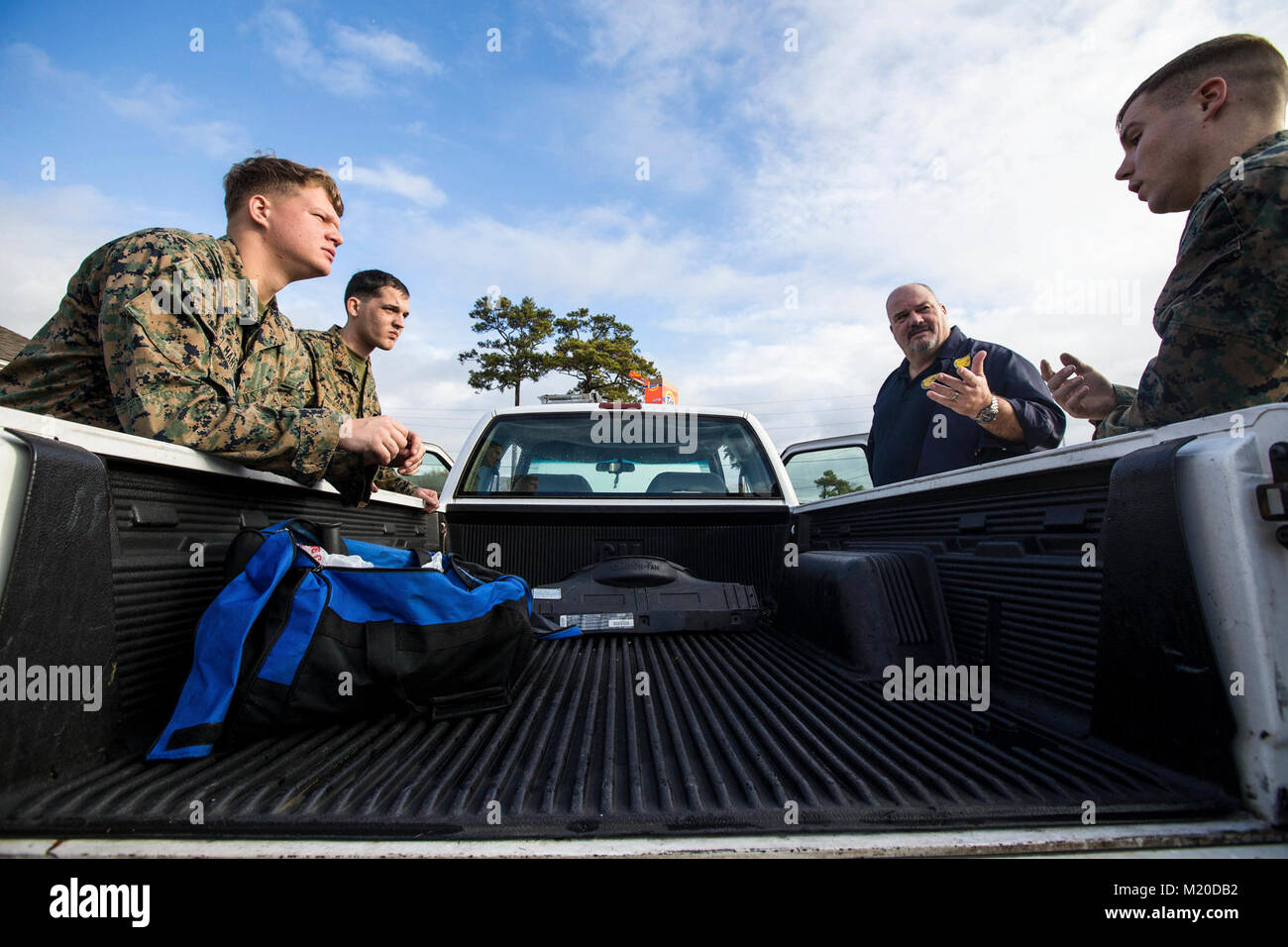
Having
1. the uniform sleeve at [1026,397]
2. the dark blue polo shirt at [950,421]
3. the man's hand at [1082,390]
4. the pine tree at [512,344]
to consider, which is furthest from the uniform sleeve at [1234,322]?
the pine tree at [512,344]

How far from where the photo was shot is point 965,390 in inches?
116

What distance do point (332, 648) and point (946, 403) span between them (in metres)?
2.82

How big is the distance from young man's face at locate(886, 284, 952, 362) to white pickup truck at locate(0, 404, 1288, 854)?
2213 millimetres

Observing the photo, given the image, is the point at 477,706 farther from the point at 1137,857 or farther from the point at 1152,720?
the point at 1152,720

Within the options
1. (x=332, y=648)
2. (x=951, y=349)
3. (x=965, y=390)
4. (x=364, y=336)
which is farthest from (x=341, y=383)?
(x=951, y=349)

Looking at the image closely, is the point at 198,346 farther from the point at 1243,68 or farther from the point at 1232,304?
the point at 1243,68

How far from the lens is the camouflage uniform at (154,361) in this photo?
1864 millimetres

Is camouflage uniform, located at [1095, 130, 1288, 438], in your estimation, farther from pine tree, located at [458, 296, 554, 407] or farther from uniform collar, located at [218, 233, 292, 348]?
pine tree, located at [458, 296, 554, 407]

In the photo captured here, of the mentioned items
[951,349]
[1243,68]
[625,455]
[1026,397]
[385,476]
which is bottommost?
[385,476]

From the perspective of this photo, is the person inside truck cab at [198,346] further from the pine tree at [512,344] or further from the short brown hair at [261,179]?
the pine tree at [512,344]

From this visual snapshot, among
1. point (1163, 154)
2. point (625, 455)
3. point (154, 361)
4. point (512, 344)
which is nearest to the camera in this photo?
point (154, 361)

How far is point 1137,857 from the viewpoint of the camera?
39.4 inches
